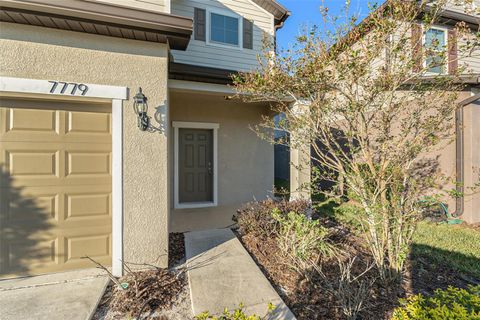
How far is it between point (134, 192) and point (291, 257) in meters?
2.41

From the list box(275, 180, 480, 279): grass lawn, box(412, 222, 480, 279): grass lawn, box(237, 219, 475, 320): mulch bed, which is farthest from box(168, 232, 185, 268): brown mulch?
box(412, 222, 480, 279): grass lawn

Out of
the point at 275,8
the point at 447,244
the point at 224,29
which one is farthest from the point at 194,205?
the point at 275,8

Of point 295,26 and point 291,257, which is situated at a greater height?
point 295,26

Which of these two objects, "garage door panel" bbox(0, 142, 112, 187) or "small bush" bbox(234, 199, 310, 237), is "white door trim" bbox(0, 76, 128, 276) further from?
"small bush" bbox(234, 199, 310, 237)

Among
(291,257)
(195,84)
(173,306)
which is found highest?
(195,84)

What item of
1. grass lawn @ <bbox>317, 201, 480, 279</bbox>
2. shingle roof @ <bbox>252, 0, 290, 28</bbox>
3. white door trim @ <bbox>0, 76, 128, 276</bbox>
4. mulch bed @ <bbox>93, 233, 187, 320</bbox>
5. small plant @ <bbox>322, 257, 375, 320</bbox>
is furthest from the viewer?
shingle roof @ <bbox>252, 0, 290, 28</bbox>

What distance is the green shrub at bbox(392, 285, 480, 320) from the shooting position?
169 centimetres

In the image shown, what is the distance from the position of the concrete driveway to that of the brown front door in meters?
3.74

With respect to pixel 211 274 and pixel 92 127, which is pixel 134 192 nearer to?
pixel 92 127

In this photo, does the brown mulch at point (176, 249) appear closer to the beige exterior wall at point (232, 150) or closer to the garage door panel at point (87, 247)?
the garage door panel at point (87, 247)

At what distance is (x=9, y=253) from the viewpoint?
307 cm

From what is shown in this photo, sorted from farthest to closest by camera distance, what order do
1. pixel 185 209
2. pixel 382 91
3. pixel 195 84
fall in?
pixel 185 209 → pixel 195 84 → pixel 382 91

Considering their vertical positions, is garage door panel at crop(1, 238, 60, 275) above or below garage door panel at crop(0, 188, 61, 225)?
below

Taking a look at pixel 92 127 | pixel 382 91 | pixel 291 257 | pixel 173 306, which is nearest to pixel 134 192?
pixel 92 127
